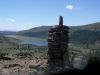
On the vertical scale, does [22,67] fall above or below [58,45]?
below

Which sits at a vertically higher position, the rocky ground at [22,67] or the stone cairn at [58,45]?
the stone cairn at [58,45]

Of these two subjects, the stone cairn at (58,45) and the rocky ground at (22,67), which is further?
the stone cairn at (58,45)

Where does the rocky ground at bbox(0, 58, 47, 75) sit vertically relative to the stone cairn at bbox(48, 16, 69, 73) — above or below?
below

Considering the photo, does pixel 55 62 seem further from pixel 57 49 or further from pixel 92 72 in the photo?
pixel 92 72

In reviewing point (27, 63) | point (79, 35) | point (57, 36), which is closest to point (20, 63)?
point (27, 63)

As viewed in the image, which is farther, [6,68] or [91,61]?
[6,68]

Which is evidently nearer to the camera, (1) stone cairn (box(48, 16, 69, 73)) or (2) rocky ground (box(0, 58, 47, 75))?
(2) rocky ground (box(0, 58, 47, 75))

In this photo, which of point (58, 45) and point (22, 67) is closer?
point (22, 67)

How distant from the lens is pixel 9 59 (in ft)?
80.4

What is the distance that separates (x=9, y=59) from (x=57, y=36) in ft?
17.4

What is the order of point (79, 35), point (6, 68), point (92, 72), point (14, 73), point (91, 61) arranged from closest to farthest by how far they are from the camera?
point (92, 72), point (91, 61), point (14, 73), point (6, 68), point (79, 35)

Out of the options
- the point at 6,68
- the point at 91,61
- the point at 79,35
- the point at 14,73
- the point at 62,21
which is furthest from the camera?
the point at 79,35

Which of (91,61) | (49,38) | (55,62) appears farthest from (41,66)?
(91,61)

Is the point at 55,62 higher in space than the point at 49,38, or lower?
lower
